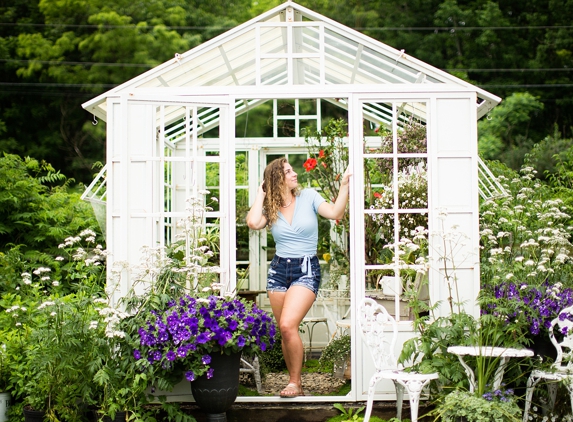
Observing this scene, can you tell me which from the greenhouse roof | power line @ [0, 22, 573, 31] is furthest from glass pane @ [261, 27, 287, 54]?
power line @ [0, 22, 573, 31]

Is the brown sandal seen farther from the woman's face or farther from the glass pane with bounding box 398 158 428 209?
the glass pane with bounding box 398 158 428 209

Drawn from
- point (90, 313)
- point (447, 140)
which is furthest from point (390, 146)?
point (90, 313)

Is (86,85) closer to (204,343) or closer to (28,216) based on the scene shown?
(28,216)

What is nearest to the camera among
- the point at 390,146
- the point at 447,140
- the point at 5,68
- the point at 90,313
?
the point at 90,313

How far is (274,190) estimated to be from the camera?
17.4ft

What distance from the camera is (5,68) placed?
16.2 metres

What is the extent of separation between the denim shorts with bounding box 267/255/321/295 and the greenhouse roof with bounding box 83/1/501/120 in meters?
1.31

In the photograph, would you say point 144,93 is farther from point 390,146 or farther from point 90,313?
point 390,146

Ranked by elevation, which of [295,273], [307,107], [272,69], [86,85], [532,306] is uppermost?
[86,85]

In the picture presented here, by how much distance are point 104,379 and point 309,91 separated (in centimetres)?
252

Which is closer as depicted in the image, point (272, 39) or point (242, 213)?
point (272, 39)

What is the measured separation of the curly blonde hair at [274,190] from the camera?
207 inches

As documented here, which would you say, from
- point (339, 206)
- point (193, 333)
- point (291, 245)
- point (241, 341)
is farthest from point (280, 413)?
point (339, 206)

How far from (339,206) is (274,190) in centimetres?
54
